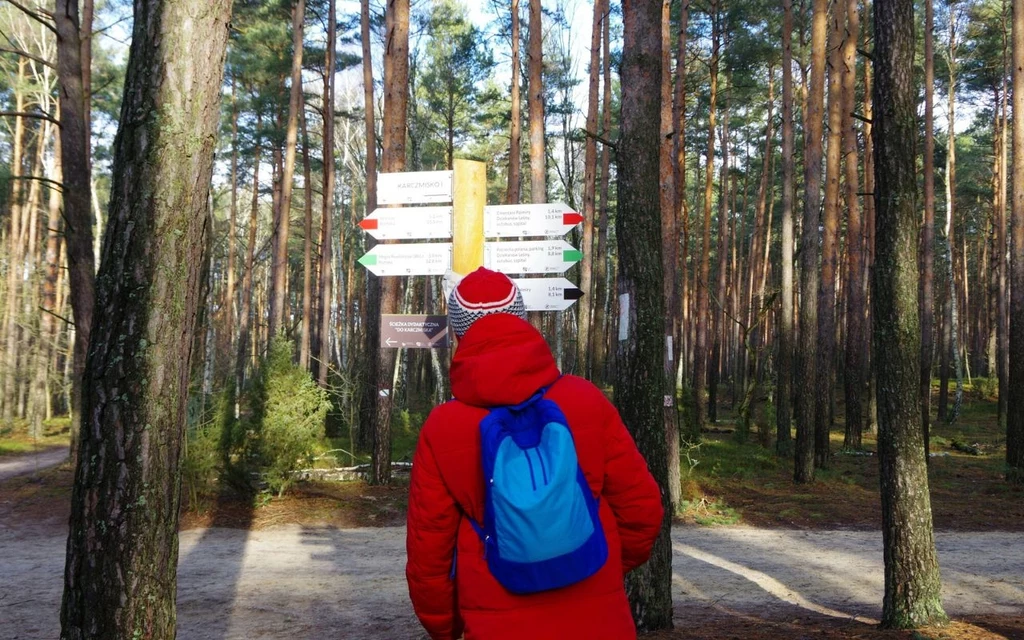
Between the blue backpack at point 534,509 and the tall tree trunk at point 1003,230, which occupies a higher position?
the tall tree trunk at point 1003,230

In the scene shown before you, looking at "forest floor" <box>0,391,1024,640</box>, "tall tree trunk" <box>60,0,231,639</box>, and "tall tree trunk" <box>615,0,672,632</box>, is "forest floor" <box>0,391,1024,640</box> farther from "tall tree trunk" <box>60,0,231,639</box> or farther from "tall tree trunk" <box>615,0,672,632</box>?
"tall tree trunk" <box>60,0,231,639</box>

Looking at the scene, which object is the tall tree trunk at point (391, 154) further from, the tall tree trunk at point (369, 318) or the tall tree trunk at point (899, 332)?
the tall tree trunk at point (899, 332)

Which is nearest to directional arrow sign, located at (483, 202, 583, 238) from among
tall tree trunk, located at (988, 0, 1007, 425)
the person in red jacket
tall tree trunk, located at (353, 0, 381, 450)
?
the person in red jacket

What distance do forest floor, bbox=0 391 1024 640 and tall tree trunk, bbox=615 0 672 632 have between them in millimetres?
A: 355

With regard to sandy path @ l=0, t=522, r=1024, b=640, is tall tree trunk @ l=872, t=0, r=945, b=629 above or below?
above

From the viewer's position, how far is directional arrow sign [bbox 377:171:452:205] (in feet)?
22.6

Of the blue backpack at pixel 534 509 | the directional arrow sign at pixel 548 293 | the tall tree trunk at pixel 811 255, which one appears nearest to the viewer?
the blue backpack at pixel 534 509

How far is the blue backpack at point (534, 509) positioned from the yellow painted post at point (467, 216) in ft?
15.0

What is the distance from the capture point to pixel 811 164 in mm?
14383

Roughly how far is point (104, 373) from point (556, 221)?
414 centimetres

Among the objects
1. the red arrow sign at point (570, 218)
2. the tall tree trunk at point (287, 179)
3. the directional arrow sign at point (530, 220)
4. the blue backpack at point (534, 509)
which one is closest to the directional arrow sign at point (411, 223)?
the directional arrow sign at point (530, 220)

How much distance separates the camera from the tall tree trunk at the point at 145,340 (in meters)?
2.99

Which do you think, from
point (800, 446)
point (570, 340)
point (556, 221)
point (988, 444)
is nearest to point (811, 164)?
point (800, 446)

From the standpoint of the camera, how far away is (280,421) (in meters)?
11.8
